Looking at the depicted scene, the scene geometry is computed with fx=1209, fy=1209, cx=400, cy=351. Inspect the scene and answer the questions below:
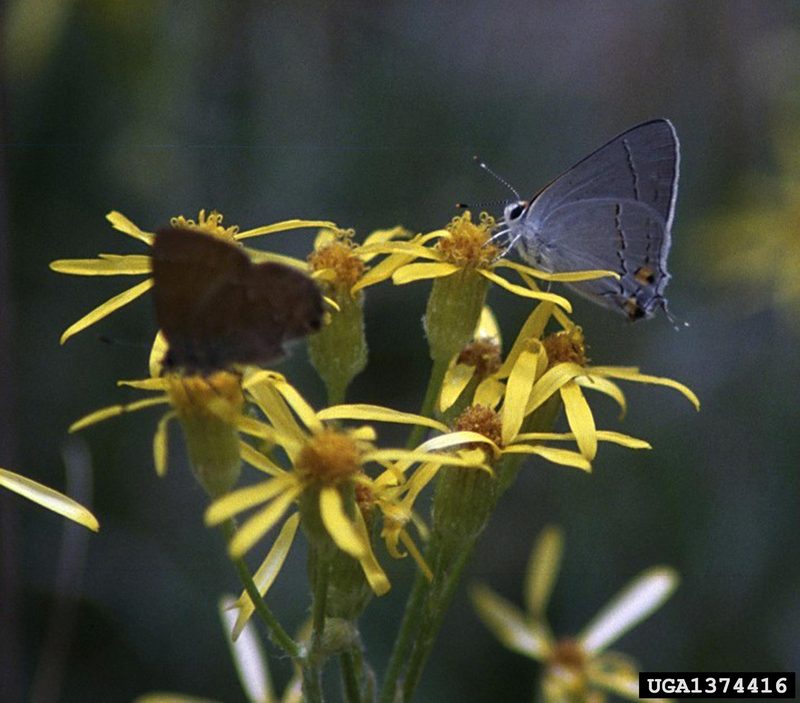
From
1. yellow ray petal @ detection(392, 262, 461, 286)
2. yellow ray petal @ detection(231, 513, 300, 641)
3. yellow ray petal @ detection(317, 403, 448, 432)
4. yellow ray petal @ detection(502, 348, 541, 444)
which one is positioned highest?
yellow ray petal @ detection(392, 262, 461, 286)

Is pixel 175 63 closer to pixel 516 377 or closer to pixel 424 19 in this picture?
pixel 424 19

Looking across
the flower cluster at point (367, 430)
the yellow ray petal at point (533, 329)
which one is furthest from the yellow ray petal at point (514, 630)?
the yellow ray petal at point (533, 329)

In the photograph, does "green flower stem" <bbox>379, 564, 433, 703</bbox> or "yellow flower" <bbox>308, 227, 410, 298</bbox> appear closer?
"green flower stem" <bbox>379, 564, 433, 703</bbox>

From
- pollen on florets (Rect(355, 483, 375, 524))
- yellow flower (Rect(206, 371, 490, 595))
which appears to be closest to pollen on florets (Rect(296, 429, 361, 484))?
yellow flower (Rect(206, 371, 490, 595))

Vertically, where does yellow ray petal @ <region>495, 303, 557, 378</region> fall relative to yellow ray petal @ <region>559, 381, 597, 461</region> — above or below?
above

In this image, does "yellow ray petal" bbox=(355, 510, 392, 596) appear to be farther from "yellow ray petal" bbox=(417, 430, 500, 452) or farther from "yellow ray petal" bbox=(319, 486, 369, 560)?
"yellow ray petal" bbox=(417, 430, 500, 452)

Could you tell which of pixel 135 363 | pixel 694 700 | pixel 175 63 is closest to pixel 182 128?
pixel 175 63
